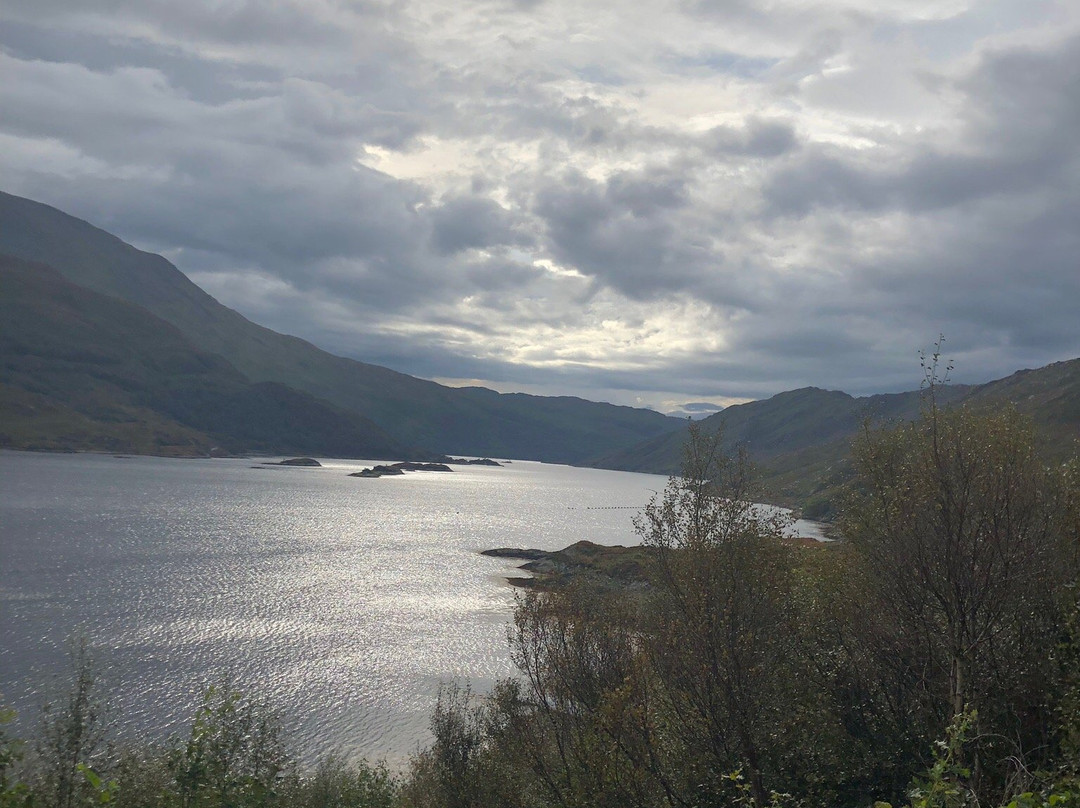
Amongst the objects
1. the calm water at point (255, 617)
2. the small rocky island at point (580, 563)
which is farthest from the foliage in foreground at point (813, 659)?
the small rocky island at point (580, 563)

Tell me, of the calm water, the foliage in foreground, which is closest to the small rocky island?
the calm water

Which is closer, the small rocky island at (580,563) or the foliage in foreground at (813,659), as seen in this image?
the foliage in foreground at (813,659)

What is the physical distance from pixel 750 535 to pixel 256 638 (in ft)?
228

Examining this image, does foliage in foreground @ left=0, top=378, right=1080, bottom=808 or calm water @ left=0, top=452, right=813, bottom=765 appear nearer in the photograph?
foliage in foreground @ left=0, top=378, right=1080, bottom=808

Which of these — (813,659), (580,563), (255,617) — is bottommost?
(255,617)

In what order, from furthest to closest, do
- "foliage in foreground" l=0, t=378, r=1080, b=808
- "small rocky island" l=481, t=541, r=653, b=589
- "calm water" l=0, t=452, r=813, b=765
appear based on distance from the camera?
"small rocky island" l=481, t=541, r=653, b=589
"calm water" l=0, t=452, r=813, b=765
"foliage in foreground" l=0, t=378, r=1080, b=808

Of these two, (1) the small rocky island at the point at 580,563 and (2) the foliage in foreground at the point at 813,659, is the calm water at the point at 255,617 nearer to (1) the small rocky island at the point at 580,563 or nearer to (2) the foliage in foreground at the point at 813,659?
(1) the small rocky island at the point at 580,563

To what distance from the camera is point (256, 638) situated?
82750mm

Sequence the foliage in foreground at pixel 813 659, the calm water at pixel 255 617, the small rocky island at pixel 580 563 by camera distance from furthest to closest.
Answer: the small rocky island at pixel 580 563 → the calm water at pixel 255 617 → the foliage in foreground at pixel 813 659

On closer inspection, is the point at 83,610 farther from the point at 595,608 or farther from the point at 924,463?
the point at 924,463

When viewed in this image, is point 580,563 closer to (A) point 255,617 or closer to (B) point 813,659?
(A) point 255,617

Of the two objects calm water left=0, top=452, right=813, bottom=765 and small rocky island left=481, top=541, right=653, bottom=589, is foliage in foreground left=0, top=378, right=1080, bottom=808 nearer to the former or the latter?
calm water left=0, top=452, right=813, bottom=765

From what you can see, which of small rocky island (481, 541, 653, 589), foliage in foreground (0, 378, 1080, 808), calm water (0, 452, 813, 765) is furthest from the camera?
small rocky island (481, 541, 653, 589)

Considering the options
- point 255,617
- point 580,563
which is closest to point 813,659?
point 255,617
